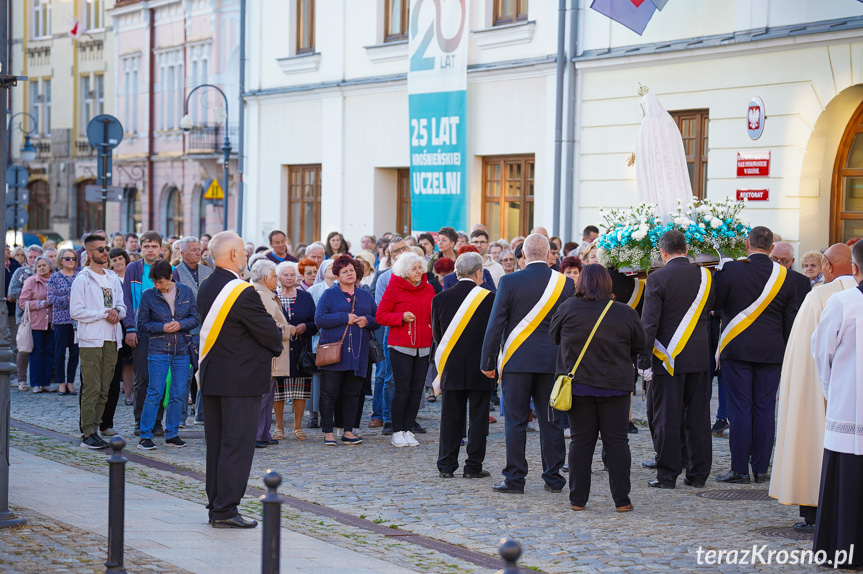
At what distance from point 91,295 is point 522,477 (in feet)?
15.2

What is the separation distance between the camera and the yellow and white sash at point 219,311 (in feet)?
27.0

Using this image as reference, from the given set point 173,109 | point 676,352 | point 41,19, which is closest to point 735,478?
point 676,352

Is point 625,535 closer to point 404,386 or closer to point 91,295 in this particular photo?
point 404,386

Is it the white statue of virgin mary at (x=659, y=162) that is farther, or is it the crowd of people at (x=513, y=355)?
the white statue of virgin mary at (x=659, y=162)

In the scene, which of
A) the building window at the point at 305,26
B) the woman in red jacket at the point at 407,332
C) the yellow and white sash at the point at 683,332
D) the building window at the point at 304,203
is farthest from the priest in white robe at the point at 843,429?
the building window at the point at 305,26

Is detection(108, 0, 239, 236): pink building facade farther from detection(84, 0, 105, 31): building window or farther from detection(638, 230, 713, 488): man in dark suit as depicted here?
detection(638, 230, 713, 488): man in dark suit

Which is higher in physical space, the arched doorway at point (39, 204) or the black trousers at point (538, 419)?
the arched doorway at point (39, 204)

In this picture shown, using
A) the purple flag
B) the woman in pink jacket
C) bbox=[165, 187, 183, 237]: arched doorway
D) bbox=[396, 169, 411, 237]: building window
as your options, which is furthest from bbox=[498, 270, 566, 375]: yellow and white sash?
bbox=[165, 187, 183, 237]: arched doorway

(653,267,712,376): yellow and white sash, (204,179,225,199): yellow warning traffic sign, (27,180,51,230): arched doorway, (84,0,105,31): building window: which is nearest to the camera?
(653,267,712,376): yellow and white sash

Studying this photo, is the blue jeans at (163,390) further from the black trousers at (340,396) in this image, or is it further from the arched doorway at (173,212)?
the arched doorway at (173,212)

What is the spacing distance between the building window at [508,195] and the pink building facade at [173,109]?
14.6m

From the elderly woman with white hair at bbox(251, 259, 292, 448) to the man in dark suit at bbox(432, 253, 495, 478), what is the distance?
171 cm

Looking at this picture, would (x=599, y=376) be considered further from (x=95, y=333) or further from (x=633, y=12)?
(x=633, y=12)

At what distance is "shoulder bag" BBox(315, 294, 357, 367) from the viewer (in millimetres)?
11953
